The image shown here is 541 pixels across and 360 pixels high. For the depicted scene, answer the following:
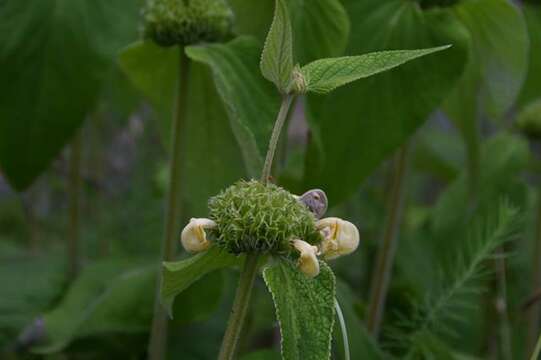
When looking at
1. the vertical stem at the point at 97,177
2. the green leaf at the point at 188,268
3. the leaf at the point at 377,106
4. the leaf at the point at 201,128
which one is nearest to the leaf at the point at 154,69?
the leaf at the point at 201,128

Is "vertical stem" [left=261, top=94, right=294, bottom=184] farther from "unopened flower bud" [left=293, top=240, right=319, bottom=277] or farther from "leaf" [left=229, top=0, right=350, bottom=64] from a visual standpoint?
"leaf" [left=229, top=0, right=350, bottom=64]

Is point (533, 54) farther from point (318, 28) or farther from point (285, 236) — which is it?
point (285, 236)

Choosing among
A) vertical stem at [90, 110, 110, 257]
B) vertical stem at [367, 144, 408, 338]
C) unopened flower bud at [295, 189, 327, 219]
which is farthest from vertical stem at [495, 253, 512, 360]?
vertical stem at [90, 110, 110, 257]

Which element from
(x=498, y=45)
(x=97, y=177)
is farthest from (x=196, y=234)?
(x=97, y=177)

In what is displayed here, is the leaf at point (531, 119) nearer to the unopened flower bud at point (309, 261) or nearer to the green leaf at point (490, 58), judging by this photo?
the green leaf at point (490, 58)

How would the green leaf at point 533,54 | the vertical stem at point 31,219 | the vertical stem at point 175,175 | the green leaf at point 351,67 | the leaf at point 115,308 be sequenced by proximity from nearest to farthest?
the green leaf at point 351,67
the vertical stem at point 175,175
the leaf at point 115,308
the green leaf at point 533,54
the vertical stem at point 31,219

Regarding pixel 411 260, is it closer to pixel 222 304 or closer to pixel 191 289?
pixel 222 304
